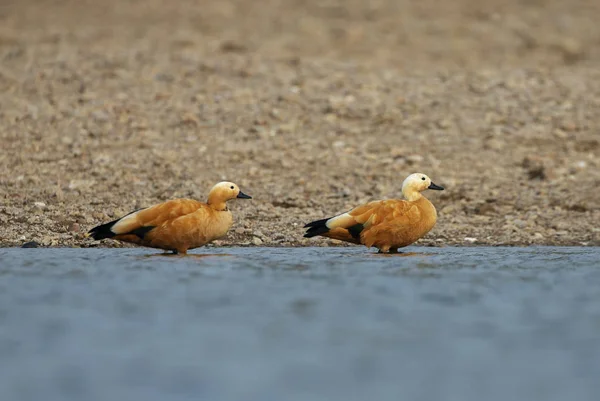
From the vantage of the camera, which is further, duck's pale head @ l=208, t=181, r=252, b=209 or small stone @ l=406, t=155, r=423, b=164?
small stone @ l=406, t=155, r=423, b=164

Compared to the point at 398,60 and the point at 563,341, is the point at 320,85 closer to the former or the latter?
the point at 398,60

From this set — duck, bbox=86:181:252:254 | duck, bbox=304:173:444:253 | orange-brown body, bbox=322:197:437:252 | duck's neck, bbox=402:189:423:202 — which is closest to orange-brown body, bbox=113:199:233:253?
duck, bbox=86:181:252:254

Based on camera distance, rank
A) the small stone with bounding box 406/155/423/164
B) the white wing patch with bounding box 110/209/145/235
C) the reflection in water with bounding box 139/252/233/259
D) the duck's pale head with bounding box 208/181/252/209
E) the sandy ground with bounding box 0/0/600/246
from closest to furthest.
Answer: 1. the white wing patch with bounding box 110/209/145/235
2. the reflection in water with bounding box 139/252/233/259
3. the duck's pale head with bounding box 208/181/252/209
4. the sandy ground with bounding box 0/0/600/246
5. the small stone with bounding box 406/155/423/164

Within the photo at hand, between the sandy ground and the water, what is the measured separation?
302 centimetres

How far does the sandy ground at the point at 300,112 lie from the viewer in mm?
13281

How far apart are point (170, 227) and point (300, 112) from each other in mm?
6768

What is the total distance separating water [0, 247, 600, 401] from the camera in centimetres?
530

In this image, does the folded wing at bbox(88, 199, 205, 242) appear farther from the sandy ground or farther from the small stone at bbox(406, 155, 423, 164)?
the small stone at bbox(406, 155, 423, 164)

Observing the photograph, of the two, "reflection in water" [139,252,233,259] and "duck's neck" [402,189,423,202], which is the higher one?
"duck's neck" [402,189,423,202]

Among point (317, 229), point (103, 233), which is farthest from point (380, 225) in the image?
point (103, 233)

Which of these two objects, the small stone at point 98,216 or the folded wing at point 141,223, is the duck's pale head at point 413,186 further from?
the small stone at point 98,216

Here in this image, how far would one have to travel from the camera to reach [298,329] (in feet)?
21.5

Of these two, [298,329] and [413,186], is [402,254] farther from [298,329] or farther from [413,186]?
[298,329]

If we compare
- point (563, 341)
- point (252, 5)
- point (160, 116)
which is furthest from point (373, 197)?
point (252, 5)
